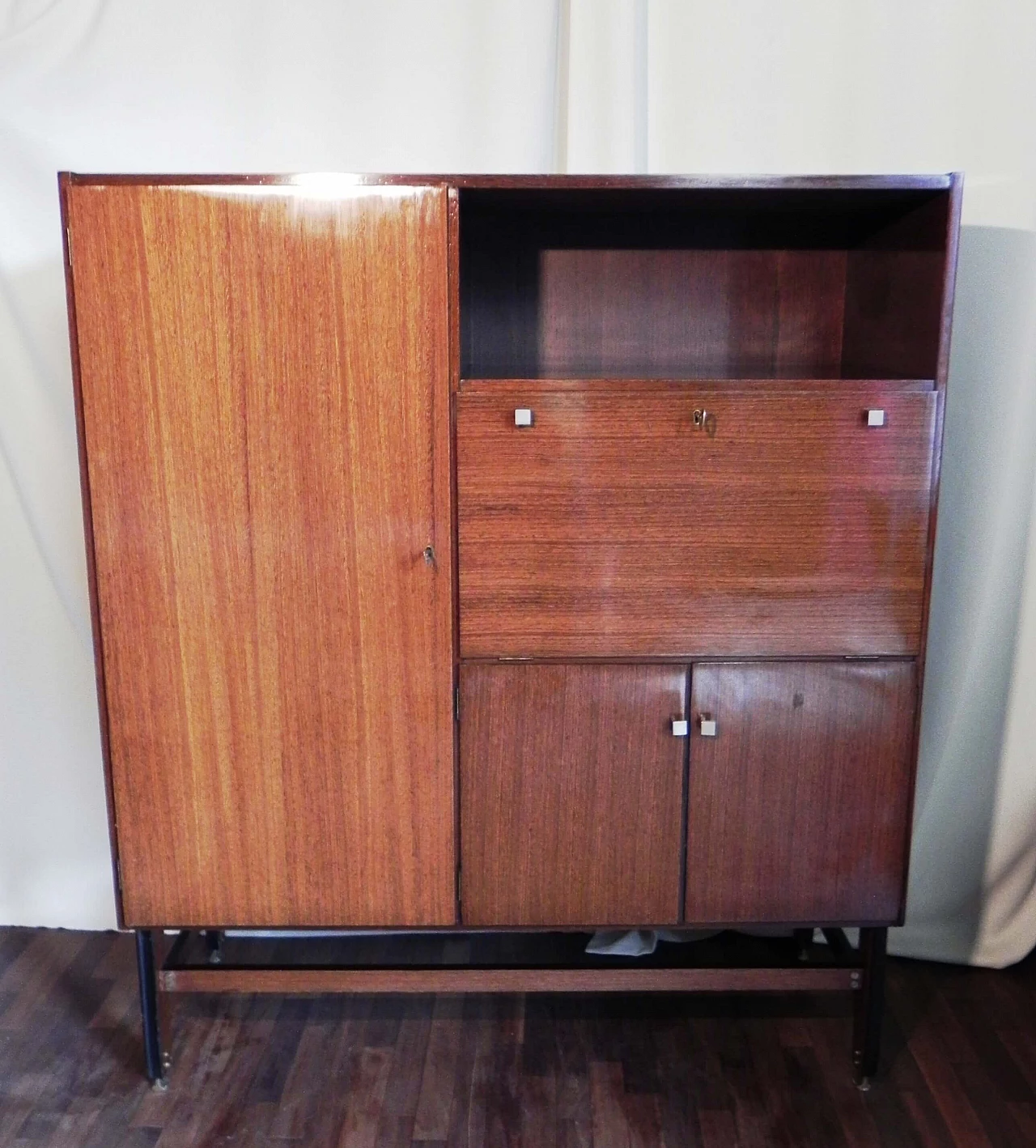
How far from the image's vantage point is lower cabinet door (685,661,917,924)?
5.32 ft

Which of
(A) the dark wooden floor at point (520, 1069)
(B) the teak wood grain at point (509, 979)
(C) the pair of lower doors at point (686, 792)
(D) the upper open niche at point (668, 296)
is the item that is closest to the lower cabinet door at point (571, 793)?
(C) the pair of lower doors at point (686, 792)

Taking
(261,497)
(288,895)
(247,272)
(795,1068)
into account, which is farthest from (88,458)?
(795,1068)

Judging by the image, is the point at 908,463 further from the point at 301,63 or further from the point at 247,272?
the point at 301,63

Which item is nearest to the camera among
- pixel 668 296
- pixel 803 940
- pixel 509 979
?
pixel 509 979

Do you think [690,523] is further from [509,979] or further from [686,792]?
[509,979]

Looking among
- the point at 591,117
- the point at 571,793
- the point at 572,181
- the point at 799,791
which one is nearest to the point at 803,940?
the point at 799,791

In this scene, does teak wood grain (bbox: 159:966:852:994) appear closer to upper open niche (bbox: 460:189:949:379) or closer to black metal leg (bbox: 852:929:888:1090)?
black metal leg (bbox: 852:929:888:1090)

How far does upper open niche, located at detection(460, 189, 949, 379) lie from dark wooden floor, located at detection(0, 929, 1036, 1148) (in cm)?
121

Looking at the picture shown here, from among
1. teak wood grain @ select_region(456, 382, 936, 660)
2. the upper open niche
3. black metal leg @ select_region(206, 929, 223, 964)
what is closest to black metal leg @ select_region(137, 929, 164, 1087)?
black metal leg @ select_region(206, 929, 223, 964)

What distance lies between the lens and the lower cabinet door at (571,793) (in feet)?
5.30

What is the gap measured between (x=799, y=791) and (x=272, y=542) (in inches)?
36.2

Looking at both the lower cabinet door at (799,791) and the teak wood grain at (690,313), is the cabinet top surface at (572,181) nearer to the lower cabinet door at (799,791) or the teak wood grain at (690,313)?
the teak wood grain at (690,313)

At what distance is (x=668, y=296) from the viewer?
6.07 feet

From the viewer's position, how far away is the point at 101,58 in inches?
76.2
